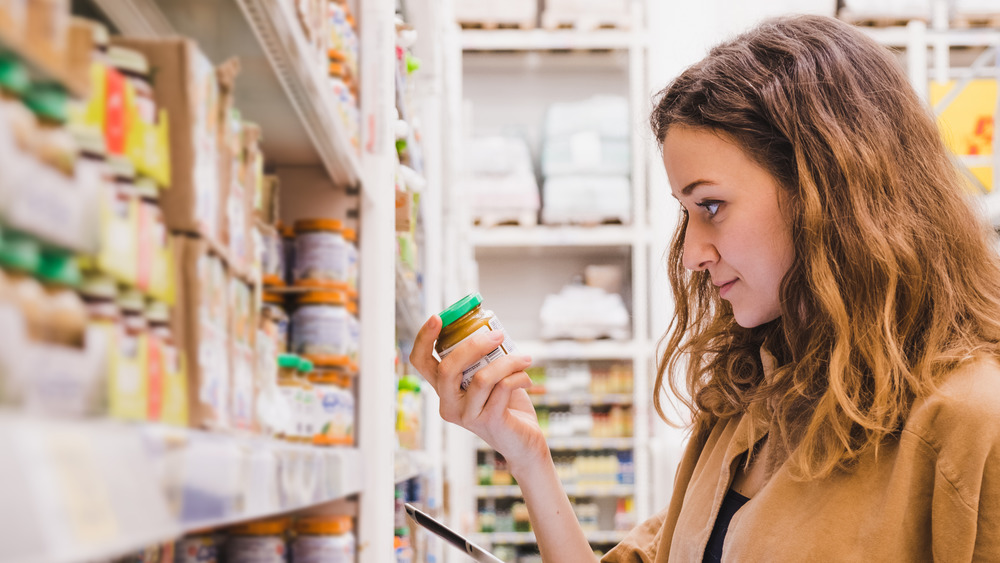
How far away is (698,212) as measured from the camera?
4.00ft

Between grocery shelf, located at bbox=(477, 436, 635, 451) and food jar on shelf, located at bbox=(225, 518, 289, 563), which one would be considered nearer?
food jar on shelf, located at bbox=(225, 518, 289, 563)

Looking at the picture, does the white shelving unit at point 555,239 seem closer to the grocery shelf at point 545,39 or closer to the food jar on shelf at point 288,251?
the grocery shelf at point 545,39

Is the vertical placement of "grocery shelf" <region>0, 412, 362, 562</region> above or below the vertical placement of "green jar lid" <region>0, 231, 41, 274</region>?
below

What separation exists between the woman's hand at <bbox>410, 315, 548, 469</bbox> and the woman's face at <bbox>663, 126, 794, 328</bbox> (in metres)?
0.30

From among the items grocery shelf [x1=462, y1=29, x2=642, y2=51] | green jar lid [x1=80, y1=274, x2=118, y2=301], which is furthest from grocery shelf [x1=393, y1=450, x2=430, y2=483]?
grocery shelf [x1=462, y1=29, x2=642, y2=51]

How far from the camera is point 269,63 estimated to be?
0.90 metres

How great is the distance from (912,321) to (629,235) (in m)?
4.17

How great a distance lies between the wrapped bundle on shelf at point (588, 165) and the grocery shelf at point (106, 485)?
477cm

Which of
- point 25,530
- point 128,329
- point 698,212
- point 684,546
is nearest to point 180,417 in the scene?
point 128,329

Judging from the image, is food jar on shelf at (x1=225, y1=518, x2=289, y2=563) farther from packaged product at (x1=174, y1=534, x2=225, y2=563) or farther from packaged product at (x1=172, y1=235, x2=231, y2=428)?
packaged product at (x1=172, y1=235, x2=231, y2=428)

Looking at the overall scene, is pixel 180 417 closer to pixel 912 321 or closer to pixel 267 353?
pixel 267 353

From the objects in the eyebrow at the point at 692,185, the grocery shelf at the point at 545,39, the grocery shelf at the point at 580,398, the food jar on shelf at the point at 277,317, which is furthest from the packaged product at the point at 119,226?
the grocery shelf at the point at 545,39

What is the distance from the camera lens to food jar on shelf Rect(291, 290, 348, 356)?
1189 mm

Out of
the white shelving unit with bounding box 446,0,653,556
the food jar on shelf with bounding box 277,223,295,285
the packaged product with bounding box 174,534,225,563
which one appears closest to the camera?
the packaged product with bounding box 174,534,225,563
